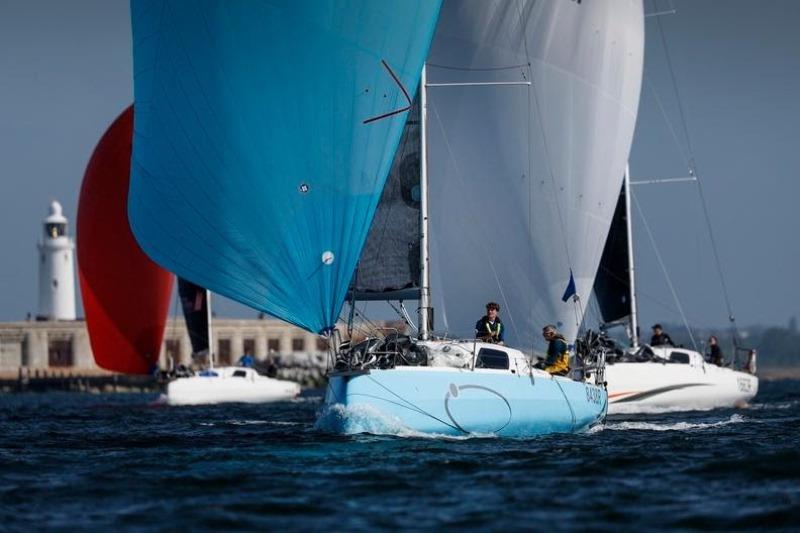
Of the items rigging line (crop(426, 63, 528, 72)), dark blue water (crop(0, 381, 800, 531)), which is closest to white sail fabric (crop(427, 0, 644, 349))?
rigging line (crop(426, 63, 528, 72))

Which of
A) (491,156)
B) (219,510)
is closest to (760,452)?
(219,510)

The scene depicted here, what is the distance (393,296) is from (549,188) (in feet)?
32.9

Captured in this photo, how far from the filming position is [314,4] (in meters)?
24.7

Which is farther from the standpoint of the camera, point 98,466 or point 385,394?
point 385,394

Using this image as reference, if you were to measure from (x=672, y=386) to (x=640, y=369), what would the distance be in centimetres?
117

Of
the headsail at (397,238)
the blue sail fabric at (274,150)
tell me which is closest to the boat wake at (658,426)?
the headsail at (397,238)

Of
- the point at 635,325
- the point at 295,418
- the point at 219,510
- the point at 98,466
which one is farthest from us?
the point at 635,325

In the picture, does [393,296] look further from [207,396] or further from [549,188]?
[207,396]

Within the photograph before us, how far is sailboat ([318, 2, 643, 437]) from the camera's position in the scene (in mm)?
31688

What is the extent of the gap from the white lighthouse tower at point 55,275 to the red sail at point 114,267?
2642 inches

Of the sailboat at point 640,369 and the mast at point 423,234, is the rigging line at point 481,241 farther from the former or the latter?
the sailboat at point 640,369

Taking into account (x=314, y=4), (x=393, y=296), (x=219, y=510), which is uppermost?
(x=314, y=4)

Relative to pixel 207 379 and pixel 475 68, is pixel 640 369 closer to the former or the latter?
pixel 475 68

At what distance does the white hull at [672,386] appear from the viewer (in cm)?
3919
